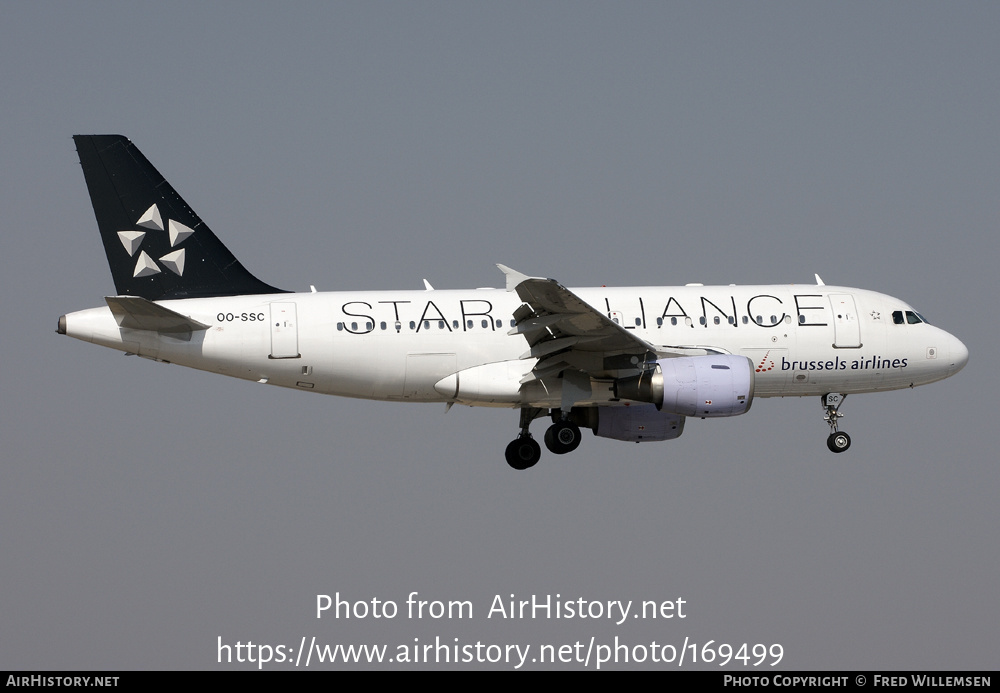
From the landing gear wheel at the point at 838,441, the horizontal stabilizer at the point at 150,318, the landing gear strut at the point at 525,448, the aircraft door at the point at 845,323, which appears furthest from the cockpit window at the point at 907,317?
the horizontal stabilizer at the point at 150,318

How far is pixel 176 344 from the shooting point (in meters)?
38.5

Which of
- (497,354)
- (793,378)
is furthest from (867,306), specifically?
(497,354)

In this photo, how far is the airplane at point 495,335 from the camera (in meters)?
38.1

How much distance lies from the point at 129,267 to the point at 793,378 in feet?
64.9

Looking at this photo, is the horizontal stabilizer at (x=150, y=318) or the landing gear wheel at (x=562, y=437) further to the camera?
the landing gear wheel at (x=562, y=437)

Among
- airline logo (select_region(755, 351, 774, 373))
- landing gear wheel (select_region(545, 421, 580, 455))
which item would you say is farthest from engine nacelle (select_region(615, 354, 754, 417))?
landing gear wheel (select_region(545, 421, 580, 455))

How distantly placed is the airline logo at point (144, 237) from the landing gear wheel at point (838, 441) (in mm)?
20241

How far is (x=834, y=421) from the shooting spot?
138 ft

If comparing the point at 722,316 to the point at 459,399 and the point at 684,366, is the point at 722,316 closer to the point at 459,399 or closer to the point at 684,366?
the point at 684,366

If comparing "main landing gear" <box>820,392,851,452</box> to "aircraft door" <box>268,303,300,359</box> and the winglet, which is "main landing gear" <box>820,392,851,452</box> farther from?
"aircraft door" <box>268,303,300,359</box>

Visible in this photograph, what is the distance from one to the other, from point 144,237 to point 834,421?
70.6 feet

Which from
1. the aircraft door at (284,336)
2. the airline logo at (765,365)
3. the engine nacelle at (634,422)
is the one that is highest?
the aircraft door at (284,336)

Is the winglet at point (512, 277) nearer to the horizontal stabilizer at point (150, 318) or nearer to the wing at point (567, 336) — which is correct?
the wing at point (567, 336)

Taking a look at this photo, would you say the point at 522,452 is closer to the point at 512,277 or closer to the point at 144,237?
the point at 512,277
